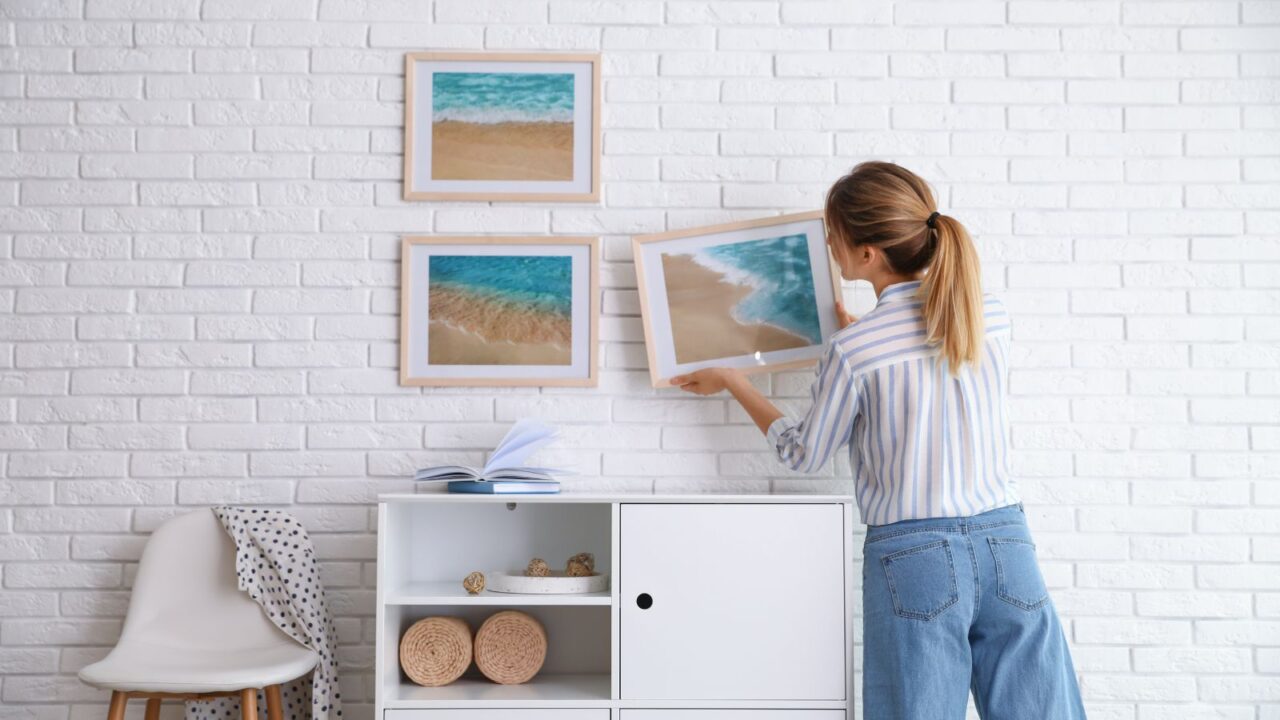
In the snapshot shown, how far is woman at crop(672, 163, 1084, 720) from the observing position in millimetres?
1814

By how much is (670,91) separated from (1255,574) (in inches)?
76.1

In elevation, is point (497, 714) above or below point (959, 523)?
below

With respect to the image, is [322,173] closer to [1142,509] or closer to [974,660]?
[974,660]

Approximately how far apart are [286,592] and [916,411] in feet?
4.98

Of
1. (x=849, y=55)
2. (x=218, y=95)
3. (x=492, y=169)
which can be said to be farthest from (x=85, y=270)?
(x=849, y=55)

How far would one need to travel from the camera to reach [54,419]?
Result: 2.52 meters

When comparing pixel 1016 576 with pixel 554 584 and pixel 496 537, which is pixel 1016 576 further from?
pixel 496 537

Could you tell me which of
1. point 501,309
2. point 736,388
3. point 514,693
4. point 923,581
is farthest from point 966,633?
point 501,309

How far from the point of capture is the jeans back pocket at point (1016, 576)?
1.82 m

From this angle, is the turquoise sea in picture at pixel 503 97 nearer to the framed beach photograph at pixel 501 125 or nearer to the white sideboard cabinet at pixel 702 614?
the framed beach photograph at pixel 501 125

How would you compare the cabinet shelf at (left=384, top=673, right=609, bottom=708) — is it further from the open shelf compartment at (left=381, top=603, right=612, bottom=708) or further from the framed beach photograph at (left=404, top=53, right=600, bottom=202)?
the framed beach photograph at (left=404, top=53, right=600, bottom=202)

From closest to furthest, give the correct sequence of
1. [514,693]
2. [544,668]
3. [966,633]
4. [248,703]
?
[966,633], [248,703], [514,693], [544,668]

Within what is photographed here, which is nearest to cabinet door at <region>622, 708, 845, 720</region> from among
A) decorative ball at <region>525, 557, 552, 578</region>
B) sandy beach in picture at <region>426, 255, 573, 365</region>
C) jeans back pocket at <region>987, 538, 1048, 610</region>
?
decorative ball at <region>525, 557, 552, 578</region>

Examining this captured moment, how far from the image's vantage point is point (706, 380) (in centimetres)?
241
